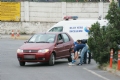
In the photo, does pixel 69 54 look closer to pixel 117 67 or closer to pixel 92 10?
pixel 117 67

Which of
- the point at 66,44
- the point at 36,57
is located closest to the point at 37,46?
the point at 36,57

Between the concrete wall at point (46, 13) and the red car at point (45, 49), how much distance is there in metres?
32.9

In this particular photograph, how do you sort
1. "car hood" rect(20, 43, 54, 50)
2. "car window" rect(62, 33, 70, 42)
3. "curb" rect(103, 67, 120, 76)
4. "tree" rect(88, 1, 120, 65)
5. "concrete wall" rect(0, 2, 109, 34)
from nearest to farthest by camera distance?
"curb" rect(103, 67, 120, 76) → "tree" rect(88, 1, 120, 65) → "car hood" rect(20, 43, 54, 50) → "car window" rect(62, 33, 70, 42) → "concrete wall" rect(0, 2, 109, 34)

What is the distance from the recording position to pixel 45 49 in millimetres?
20516

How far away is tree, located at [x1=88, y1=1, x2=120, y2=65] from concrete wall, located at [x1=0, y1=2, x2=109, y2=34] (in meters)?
35.3

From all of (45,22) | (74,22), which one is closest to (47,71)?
(74,22)

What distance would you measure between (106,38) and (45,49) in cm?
290

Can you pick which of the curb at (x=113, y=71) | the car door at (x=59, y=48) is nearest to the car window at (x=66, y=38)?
the car door at (x=59, y=48)

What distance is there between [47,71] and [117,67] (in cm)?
290

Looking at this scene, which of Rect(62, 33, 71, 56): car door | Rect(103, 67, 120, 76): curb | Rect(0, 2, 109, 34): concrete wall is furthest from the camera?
Rect(0, 2, 109, 34): concrete wall

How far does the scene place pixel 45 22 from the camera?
55688 mm

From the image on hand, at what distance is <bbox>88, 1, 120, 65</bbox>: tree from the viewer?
19594 millimetres

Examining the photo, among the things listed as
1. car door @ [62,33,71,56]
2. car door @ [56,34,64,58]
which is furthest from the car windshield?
car door @ [62,33,71,56]

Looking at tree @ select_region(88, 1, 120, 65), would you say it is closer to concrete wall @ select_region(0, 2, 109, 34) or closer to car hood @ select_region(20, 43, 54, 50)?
car hood @ select_region(20, 43, 54, 50)
